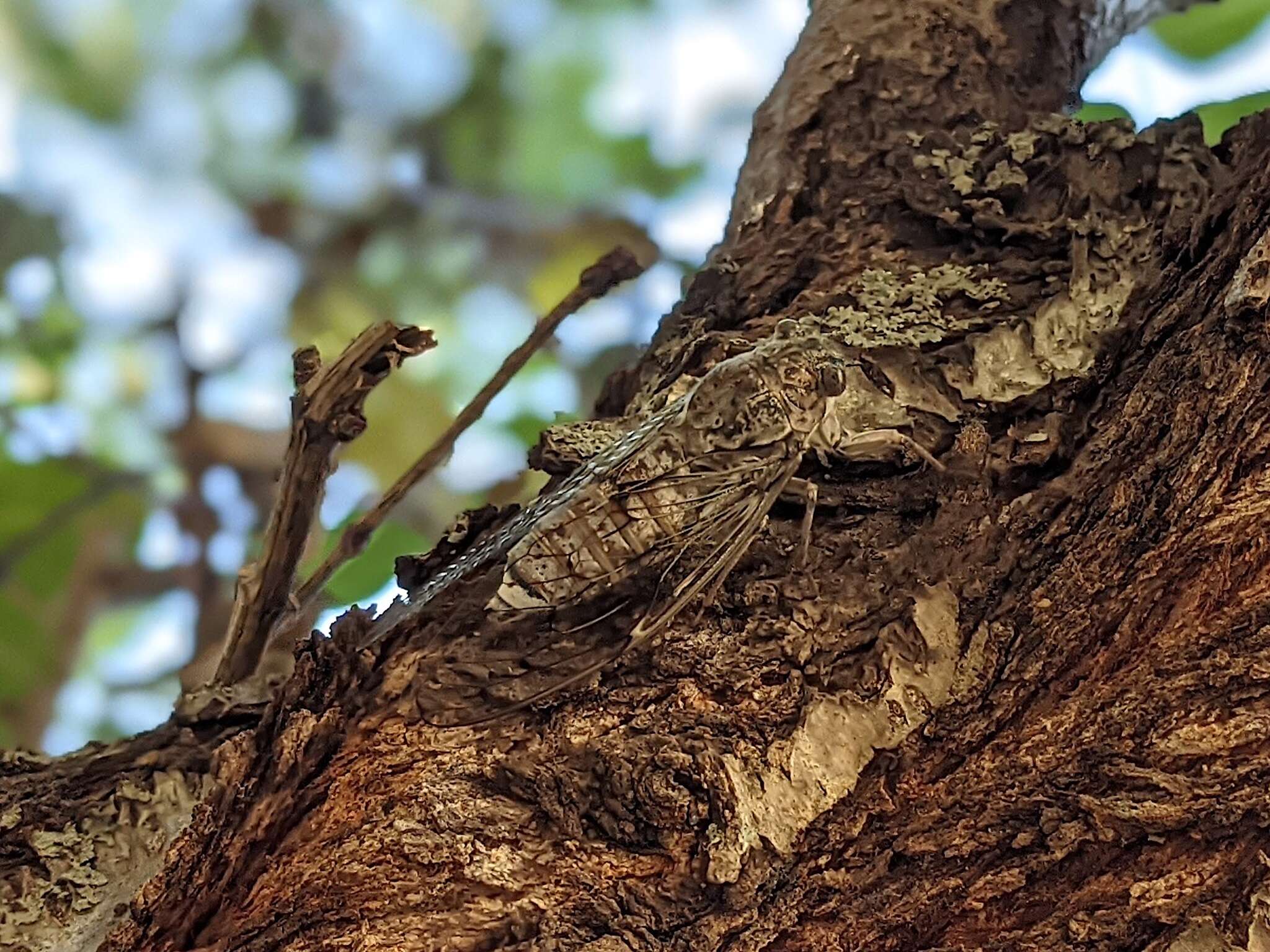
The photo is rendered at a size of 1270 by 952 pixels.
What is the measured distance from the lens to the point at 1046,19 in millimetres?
1195

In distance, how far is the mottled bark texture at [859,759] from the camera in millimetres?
656

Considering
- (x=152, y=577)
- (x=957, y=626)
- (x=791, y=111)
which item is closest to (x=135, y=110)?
(x=152, y=577)

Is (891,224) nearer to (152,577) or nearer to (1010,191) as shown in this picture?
(1010,191)

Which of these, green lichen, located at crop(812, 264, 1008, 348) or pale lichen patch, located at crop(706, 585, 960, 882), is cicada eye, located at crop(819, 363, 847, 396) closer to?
green lichen, located at crop(812, 264, 1008, 348)

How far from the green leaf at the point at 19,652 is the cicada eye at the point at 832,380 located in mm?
1204

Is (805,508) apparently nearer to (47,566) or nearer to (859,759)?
(859,759)

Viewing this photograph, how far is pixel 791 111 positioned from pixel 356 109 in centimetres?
119

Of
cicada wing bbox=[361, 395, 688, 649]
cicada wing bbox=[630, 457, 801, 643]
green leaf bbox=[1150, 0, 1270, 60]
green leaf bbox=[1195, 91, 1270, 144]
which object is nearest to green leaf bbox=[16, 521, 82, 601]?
cicada wing bbox=[361, 395, 688, 649]

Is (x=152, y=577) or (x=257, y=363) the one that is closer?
(x=152, y=577)

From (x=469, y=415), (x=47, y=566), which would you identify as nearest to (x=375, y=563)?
(x=469, y=415)

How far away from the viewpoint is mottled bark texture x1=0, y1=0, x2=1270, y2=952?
0.66 metres

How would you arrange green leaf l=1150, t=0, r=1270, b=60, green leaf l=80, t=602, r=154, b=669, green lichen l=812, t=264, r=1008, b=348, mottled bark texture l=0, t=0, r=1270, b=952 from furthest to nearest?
green leaf l=80, t=602, r=154, b=669 → green leaf l=1150, t=0, r=1270, b=60 → green lichen l=812, t=264, r=1008, b=348 → mottled bark texture l=0, t=0, r=1270, b=952

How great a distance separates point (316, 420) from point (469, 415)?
163mm

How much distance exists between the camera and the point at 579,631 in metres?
0.75
